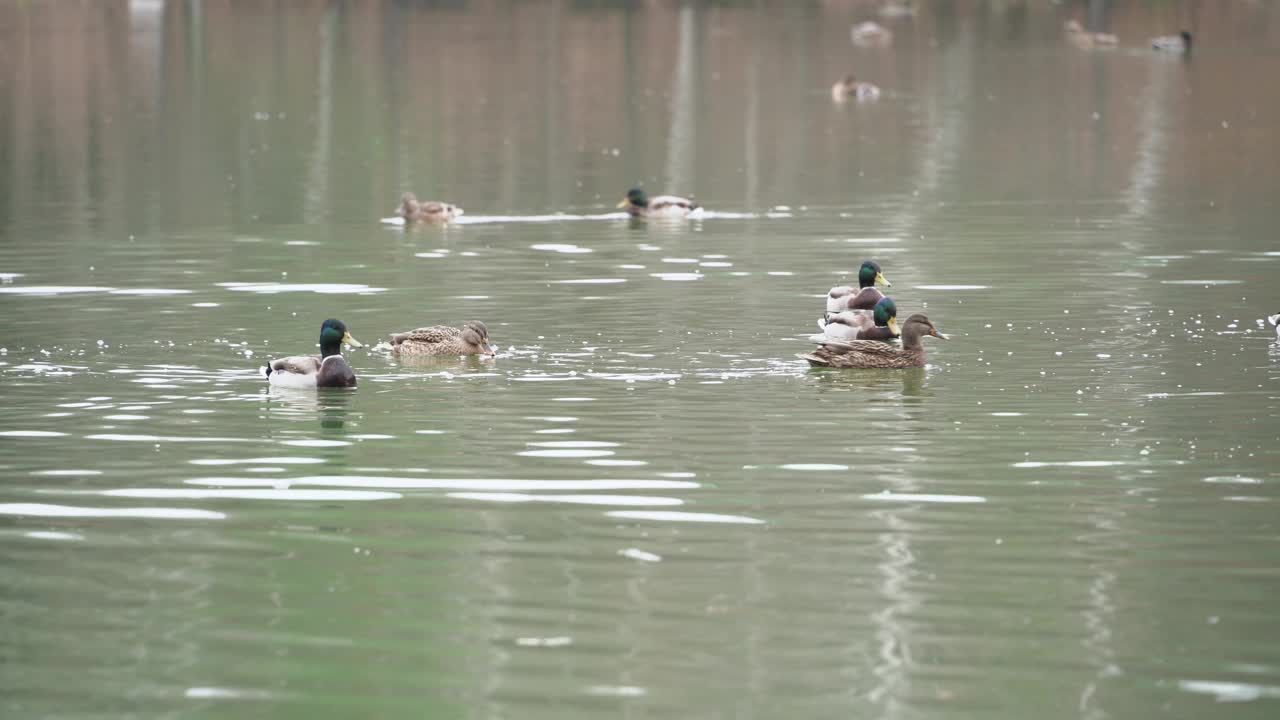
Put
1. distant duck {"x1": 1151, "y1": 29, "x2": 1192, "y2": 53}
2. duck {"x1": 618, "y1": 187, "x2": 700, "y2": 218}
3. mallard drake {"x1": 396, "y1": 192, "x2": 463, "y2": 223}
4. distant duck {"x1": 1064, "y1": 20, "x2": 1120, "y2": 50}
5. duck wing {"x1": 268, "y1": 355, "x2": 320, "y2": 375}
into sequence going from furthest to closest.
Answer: distant duck {"x1": 1064, "y1": 20, "x2": 1120, "y2": 50}
distant duck {"x1": 1151, "y1": 29, "x2": 1192, "y2": 53}
duck {"x1": 618, "y1": 187, "x2": 700, "y2": 218}
mallard drake {"x1": 396, "y1": 192, "x2": 463, "y2": 223}
duck wing {"x1": 268, "y1": 355, "x2": 320, "y2": 375}

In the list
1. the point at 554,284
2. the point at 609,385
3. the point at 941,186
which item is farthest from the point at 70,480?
the point at 941,186

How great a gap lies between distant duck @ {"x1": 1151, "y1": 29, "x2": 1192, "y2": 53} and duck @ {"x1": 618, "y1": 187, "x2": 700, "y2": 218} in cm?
5242

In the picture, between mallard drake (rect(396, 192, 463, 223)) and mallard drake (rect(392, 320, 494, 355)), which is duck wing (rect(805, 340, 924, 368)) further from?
mallard drake (rect(396, 192, 463, 223))

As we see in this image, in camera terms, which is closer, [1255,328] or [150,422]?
[150,422]

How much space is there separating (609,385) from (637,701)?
9446 mm

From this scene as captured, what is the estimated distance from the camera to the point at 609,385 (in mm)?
19969

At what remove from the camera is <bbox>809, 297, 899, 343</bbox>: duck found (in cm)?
2258

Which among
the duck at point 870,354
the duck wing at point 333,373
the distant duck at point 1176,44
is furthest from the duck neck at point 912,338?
the distant duck at point 1176,44

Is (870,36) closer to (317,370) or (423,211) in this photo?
(423,211)

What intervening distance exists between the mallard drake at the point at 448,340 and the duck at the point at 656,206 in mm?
15058

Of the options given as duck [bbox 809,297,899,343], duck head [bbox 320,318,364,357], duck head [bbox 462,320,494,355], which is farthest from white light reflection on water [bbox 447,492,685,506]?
duck [bbox 809,297,899,343]

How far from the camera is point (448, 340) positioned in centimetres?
2138

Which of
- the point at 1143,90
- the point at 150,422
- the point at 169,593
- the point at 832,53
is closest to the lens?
the point at 169,593

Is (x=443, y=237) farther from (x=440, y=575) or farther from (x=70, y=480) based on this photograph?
(x=440, y=575)
